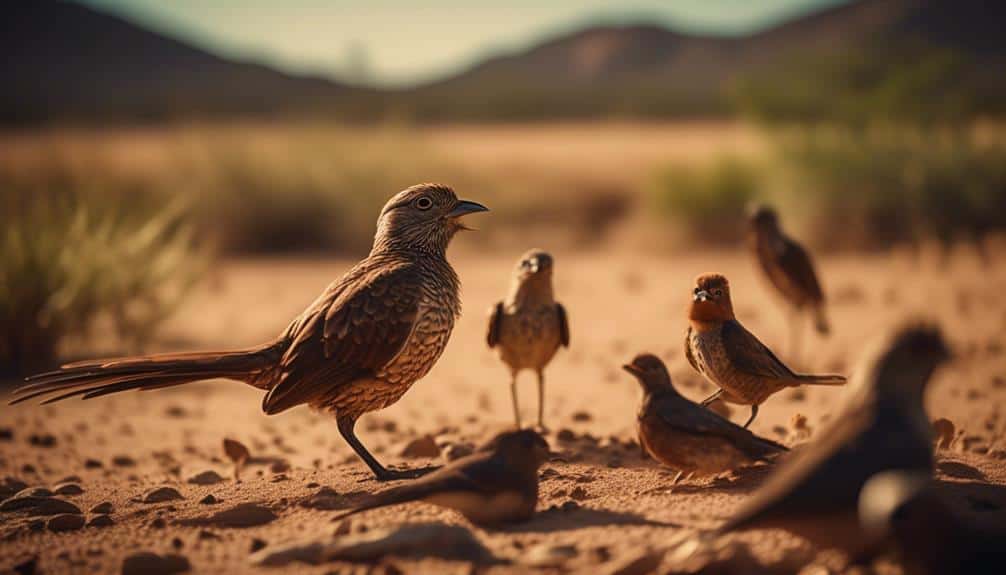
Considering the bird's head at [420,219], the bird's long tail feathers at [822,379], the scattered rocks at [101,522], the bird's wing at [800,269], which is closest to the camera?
the scattered rocks at [101,522]

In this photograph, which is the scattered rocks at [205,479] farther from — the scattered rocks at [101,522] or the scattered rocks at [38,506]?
the scattered rocks at [101,522]

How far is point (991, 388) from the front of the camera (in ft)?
24.9

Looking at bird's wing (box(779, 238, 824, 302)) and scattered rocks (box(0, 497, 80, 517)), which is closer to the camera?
scattered rocks (box(0, 497, 80, 517))

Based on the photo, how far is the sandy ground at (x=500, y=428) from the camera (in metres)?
4.01

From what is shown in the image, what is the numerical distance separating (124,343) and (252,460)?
4.13 metres

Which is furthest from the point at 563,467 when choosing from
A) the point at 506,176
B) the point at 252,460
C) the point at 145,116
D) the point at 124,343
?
the point at 145,116

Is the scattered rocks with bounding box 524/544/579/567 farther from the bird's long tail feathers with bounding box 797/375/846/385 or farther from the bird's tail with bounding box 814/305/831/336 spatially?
the bird's tail with bounding box 814/305/831/336

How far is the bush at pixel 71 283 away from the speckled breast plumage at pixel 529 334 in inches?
203

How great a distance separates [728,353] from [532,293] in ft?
5.82

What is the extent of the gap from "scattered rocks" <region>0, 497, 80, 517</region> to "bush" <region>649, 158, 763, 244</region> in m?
15.4

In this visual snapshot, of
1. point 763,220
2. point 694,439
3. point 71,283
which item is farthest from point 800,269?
point 71,283

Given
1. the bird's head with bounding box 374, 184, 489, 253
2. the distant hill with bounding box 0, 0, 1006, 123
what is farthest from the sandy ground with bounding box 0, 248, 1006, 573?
the distant hill with bounding box 0, 0, 1006, 123

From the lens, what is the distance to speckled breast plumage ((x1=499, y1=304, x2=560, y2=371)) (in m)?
6.12

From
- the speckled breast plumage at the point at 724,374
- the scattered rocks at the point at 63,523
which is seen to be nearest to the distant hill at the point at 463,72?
the speckled breast plumage at the point at 724,374
